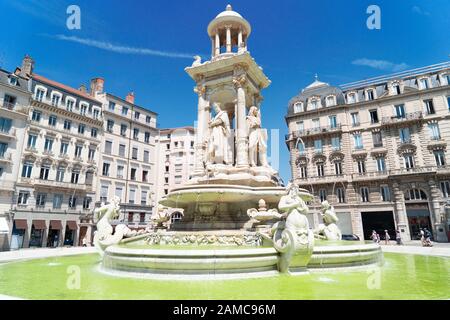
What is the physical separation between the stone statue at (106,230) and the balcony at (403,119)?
38120 millimetres

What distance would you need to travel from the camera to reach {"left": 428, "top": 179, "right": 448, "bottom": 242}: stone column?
101 ft

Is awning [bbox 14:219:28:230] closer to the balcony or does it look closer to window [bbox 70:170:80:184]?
window [bbox 70:170:80:184]

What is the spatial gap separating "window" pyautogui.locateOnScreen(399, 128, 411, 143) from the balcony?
4.18 ft

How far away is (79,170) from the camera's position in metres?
35.7

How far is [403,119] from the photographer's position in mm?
36188

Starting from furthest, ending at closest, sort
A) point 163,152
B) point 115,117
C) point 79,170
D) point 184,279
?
1. point 163,152
2. point 115,117
3. point 79,170
4. point 184,279

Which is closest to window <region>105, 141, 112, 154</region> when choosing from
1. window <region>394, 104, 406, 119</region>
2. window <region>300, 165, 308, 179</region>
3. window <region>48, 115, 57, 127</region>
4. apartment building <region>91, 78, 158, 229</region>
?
apartment building <region>91, 78, 158, 229</region>

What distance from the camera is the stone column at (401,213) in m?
32.9

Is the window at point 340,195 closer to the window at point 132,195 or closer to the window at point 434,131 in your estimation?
the window at point 434,131

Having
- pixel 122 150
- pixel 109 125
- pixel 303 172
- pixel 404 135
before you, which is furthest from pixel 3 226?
pixel 404 135

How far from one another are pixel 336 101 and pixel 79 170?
3772 centimetres


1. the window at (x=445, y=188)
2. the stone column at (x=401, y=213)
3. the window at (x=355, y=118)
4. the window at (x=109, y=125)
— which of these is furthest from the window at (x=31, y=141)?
the window at (x=445, y=188)
